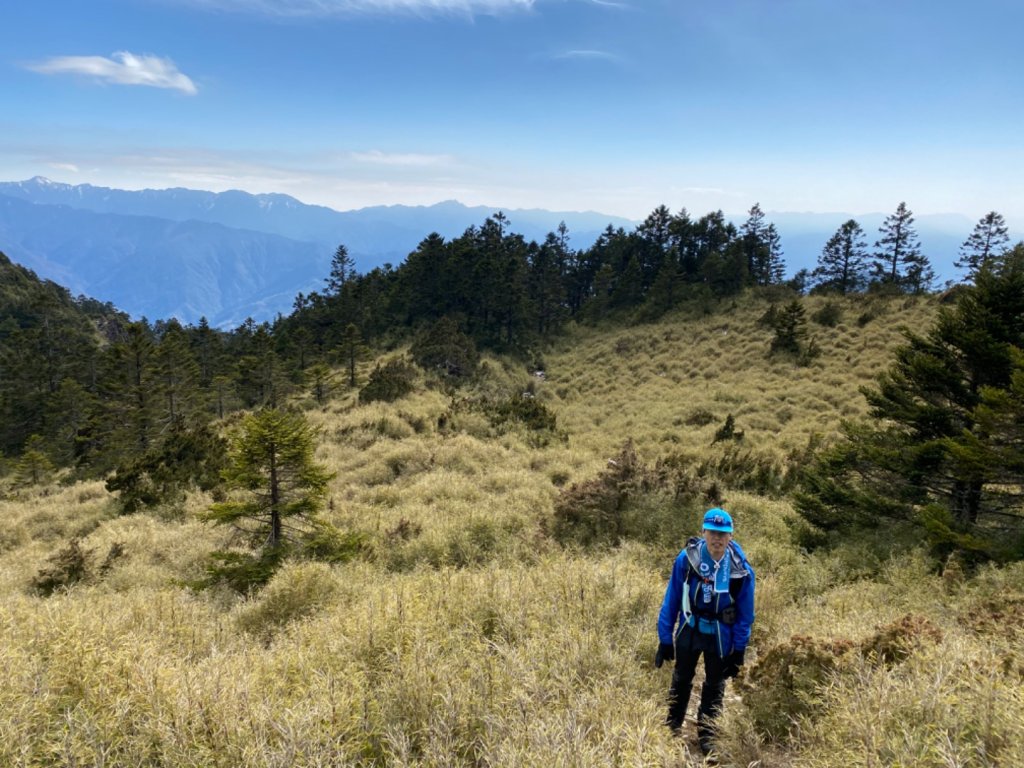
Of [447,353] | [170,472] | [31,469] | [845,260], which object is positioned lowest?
[31,469]

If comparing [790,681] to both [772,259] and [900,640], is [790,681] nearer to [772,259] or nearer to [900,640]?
[900,640]

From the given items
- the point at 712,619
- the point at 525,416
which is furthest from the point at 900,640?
the point at 525,416

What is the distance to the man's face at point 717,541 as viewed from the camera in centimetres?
418

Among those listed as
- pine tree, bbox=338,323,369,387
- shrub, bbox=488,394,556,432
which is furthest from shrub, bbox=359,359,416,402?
shrub, bbox=488,394,556,432

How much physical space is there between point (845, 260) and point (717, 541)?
167ft

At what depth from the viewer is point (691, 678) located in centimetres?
429

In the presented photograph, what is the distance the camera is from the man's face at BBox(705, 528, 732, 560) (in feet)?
13.7

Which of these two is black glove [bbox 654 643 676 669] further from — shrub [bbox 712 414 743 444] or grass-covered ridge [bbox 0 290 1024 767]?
shrub [bbox 712 414 743 444]

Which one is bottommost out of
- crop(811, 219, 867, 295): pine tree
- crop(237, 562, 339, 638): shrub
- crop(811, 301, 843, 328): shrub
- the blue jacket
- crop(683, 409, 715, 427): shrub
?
crop(683, 409, 715, 427): shrub

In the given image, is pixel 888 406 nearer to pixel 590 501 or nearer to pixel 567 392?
pixel 590 501

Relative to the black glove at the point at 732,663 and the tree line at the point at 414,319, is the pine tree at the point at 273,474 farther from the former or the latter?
the tree line at the point at 414,319

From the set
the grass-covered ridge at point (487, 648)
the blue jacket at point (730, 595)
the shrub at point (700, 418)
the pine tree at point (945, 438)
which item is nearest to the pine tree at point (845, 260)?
the shrub at point (700, 418)

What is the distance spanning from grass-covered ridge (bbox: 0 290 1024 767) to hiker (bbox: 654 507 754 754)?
0.26 meters

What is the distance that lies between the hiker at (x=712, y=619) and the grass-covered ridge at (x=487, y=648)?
258mm
